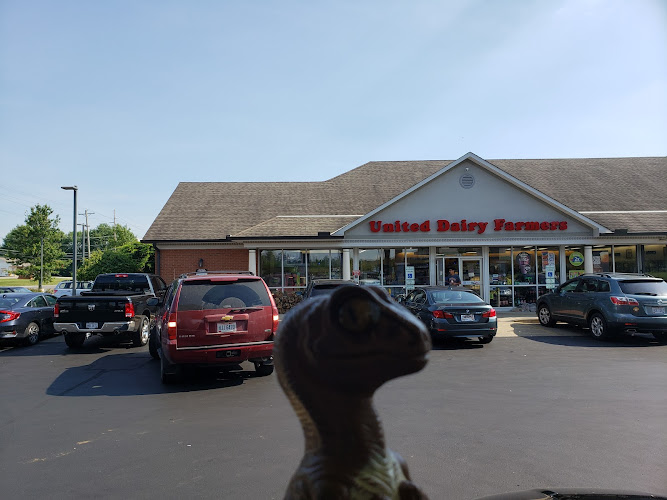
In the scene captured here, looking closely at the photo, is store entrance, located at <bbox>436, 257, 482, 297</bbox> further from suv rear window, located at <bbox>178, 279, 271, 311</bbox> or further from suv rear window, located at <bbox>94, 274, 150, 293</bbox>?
suv rear window, located at <bbox>178, 279, 271, 311</bbox>

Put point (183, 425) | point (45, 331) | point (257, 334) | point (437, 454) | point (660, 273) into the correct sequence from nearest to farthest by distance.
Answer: point (437, 454) → point (183, 425) → point (257, 334) → point (45, 331) → point (660, 273)

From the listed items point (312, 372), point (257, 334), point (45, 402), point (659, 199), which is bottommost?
point (45, 402)

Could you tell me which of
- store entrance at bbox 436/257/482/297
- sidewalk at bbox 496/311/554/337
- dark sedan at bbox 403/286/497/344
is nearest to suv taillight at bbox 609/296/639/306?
sidewalk at bbox 496/311/554/337

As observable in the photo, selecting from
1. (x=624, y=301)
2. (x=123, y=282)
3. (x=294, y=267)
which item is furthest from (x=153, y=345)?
(x=624, y=301)

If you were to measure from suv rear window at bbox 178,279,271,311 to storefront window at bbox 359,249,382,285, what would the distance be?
36.0 feet

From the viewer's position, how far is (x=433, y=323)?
11383 mm

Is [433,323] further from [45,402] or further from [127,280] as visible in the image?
[127,280]

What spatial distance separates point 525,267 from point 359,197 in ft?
28.0

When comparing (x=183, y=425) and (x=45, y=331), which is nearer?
(x=183, y=425)

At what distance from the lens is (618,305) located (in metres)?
11.6

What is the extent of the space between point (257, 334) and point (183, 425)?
7.34 ft

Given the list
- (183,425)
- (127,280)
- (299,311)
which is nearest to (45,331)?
(127,280)

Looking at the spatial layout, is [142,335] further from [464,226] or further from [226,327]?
[464,226]

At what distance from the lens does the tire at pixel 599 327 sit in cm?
1181
